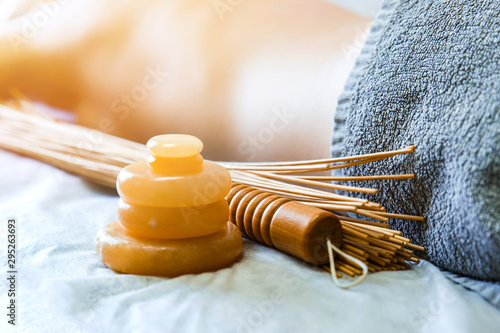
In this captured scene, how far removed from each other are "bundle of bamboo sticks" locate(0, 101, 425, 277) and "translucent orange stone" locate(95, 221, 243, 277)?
5.2 inches

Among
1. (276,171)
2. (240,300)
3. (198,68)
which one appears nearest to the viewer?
(240,300)

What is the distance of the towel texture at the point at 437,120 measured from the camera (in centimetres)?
51

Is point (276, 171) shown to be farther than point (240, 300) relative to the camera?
Yes

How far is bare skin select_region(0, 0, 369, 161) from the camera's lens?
857 mm

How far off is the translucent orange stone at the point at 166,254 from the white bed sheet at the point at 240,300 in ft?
0.05

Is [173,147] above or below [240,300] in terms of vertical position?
above

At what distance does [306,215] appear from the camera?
1.81ft

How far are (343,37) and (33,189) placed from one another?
645 mm

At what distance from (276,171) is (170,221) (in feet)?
0.81

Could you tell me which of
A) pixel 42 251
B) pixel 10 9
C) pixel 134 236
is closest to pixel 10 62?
pixel 10 9

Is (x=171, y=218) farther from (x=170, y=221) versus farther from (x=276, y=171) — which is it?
(x=276, y=171)

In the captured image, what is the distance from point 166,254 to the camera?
54 cm

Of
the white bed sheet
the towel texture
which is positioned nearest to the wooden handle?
the white bed sheet

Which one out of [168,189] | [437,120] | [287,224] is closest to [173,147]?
[168,189]
